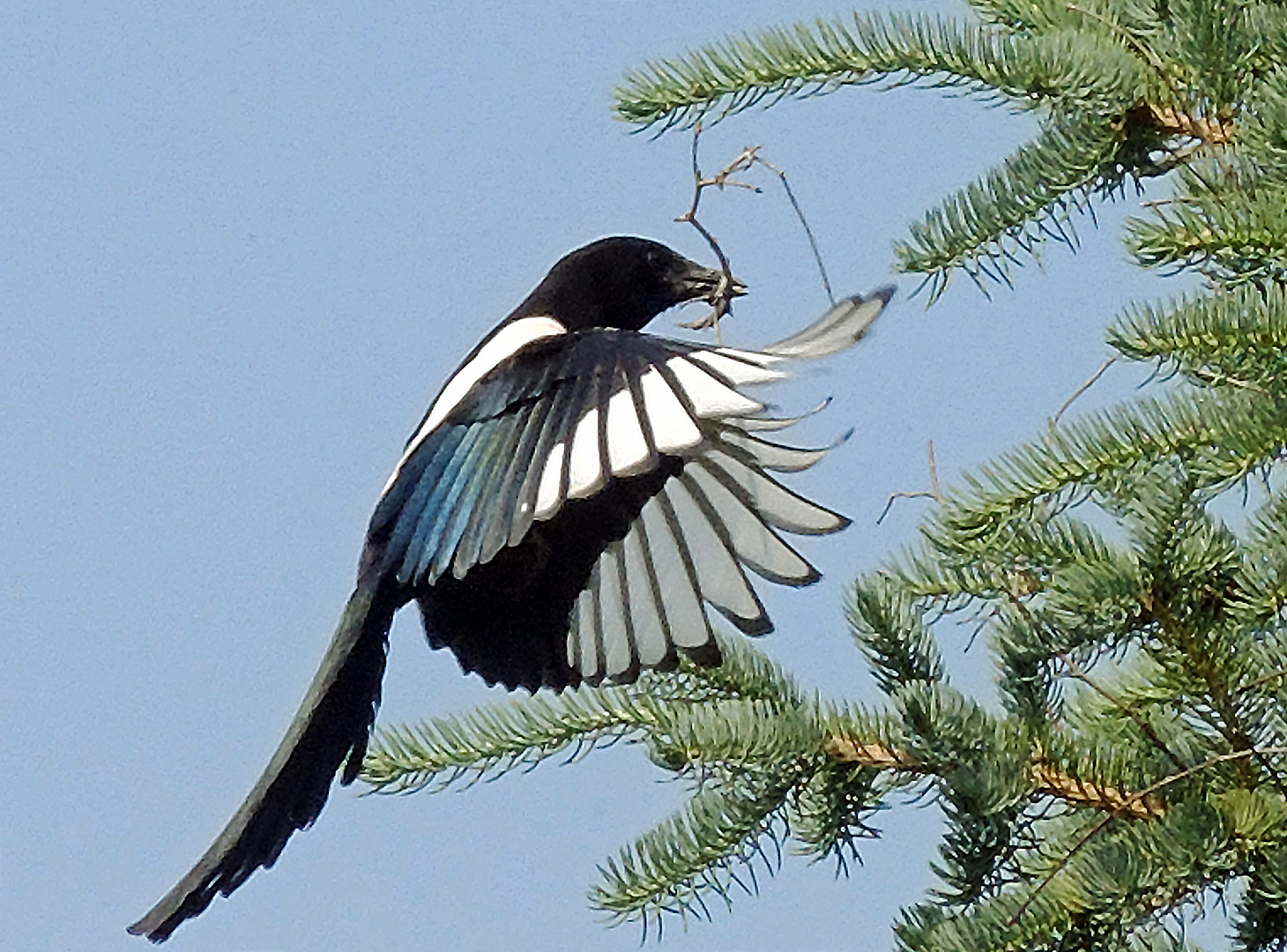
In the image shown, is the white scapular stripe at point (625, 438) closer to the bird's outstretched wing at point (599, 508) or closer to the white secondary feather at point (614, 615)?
the bird's outstretched wing at point (599, 508)

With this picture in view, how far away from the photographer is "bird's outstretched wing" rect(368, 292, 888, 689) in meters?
1.11

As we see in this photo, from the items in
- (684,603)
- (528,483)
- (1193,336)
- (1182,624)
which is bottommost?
(1182,624)

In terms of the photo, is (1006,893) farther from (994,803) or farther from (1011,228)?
(1011,228)

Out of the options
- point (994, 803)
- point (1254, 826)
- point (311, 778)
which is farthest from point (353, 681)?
point (1254, 826)

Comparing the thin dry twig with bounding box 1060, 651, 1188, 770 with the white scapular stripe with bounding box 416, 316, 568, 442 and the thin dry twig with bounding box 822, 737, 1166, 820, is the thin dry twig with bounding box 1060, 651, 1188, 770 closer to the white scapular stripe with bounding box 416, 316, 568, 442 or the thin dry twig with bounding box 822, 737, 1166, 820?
the thin dry twig with bounding box 822, 737, 1166, 820

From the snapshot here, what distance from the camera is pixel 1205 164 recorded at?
931mm

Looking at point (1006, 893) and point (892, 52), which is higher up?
point (892, 52)

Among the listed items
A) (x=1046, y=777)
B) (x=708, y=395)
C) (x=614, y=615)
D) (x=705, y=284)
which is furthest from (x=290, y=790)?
(x=705, y=284)

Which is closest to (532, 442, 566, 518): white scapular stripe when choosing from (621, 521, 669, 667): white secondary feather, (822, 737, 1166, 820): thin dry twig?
(621, 521, 669, 667): white secondary feather

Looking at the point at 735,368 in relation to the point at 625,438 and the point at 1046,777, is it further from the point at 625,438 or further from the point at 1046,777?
the point at 1046,777

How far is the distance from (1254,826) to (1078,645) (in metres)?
0.12

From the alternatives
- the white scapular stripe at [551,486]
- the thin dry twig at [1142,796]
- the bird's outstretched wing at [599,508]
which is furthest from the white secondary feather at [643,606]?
the thin dry twig at [1142,796]

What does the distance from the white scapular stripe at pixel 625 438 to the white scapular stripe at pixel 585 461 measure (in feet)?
0.04

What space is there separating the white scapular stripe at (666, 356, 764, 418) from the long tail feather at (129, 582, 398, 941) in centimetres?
30
